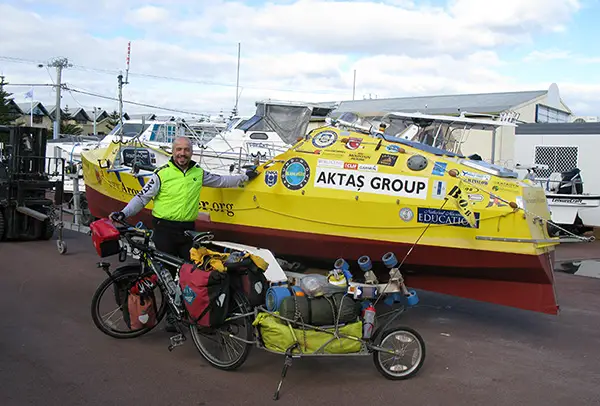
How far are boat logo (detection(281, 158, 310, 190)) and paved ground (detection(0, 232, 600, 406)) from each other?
2046mm

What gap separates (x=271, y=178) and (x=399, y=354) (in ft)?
9.11

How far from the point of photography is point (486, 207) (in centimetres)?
607

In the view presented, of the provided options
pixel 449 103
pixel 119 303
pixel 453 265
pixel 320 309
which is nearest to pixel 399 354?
pixel 320 309

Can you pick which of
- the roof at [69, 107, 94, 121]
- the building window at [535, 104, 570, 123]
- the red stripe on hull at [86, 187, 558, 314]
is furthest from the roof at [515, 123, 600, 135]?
the roof at [69, 107, 94, 121]

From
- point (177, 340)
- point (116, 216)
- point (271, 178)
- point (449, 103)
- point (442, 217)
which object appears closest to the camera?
point (177, 340)

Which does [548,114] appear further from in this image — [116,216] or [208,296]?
[208,296]

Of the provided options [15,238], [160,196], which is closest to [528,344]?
[160,196]

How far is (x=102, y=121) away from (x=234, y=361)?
59.0 m

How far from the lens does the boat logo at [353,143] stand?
6.73m

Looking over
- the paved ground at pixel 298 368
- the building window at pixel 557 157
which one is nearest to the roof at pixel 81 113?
the building window at pixel 557 157

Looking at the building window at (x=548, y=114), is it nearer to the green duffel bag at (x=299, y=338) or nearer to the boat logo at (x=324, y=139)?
the boat logo at (x=324, y=139)

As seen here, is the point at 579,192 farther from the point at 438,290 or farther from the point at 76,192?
the point at 76,192

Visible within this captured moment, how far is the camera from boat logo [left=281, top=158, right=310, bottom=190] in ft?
22.6

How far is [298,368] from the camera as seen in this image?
5293 mm
